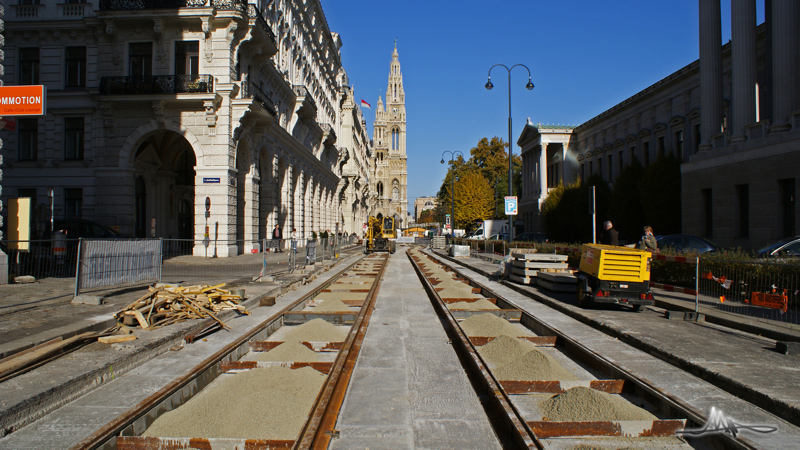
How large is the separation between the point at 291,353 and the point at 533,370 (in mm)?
3162

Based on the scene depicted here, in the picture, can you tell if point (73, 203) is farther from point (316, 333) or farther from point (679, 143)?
point (679, 143)

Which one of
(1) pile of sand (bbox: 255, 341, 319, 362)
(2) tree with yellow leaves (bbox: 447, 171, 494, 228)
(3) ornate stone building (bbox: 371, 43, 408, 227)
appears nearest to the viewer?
(1) pile of sand (bbox: 255, 341, 319, 362)

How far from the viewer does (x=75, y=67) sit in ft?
86.1

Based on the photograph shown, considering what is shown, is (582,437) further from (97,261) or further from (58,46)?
(58,46)

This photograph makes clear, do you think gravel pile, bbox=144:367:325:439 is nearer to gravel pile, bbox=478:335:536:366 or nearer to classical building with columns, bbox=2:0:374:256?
gravel pile, bbox=478:335:536:366

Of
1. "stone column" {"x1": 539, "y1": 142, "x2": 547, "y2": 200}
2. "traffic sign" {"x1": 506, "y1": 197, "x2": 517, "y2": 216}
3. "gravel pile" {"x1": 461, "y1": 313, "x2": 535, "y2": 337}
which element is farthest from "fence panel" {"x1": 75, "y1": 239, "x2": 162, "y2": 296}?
"stone column" {"x1": 539, "y1": 142, "x2": 547, "y2": 200}

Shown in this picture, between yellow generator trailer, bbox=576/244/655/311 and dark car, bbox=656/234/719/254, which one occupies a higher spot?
dark car, bbox=656/234/719/254

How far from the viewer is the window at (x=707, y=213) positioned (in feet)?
86.3

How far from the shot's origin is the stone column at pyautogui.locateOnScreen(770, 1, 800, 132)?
2123cm

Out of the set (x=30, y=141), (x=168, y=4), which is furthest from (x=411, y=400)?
(x=30, y=141)

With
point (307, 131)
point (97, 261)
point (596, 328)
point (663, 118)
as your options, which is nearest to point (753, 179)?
point (596, 328)

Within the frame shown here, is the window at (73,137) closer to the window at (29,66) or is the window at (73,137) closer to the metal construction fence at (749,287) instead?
the window at (29,66)

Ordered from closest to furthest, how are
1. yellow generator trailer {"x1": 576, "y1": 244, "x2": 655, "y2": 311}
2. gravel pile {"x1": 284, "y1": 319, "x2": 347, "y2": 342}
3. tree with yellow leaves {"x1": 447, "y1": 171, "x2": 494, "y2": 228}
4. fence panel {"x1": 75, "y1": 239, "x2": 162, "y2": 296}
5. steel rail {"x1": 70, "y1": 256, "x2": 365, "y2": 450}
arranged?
1. steel rail {"x1": 70, "y1": 256, "x2": 365, "y2": 450}
2. gravel pile {"x1": 284, "y1": 319, "x2": 347, "y2": 342}
3. yellow generator trailer {"x1": 576, "y1": 244, "x2": 655, "y2": 311}
4. fence panel {"x1": 75, "y1": 239, "x2": 162, "y2": 296}
5. tree with yellow leaves {"x1": 447, "y1": 171, "x2": 494, "y2": 228}

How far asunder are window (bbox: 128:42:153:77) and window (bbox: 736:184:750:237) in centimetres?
2937
